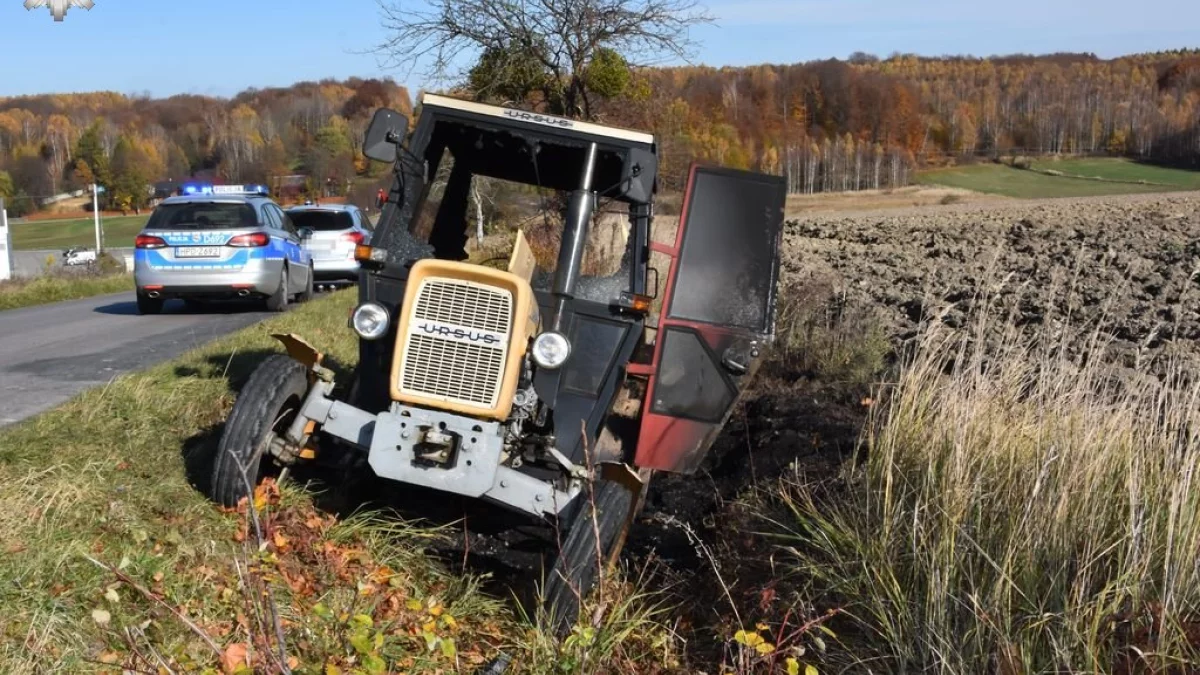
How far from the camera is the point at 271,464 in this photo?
648 centimetres

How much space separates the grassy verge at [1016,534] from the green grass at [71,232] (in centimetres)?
7375

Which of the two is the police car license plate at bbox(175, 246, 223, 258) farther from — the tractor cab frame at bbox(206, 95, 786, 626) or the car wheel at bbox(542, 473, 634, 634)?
the car wheel at bbox(542, 473, 634, 634)

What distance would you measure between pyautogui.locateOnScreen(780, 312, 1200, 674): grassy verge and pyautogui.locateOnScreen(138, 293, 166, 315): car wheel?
11.7 metres

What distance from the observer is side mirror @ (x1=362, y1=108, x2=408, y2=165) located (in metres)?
6.29

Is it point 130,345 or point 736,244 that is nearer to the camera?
point 736,244

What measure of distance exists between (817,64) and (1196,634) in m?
38.0

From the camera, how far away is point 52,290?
23.1 meters

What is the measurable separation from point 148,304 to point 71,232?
73.0 metres

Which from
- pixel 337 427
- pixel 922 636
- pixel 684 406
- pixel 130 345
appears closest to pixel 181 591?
pixel 337 427

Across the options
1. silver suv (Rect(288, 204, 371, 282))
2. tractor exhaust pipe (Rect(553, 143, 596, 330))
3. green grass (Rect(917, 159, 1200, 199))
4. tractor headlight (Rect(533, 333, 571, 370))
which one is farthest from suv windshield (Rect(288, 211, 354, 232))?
green grass (Rect(917, 159, 1200, 199))

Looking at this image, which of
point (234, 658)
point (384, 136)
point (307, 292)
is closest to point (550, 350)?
point (384, 136)

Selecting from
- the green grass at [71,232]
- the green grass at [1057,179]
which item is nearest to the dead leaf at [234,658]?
the green grass at [1057,179]

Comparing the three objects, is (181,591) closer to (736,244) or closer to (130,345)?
(736,244)

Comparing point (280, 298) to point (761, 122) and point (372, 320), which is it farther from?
point (761, 122)
